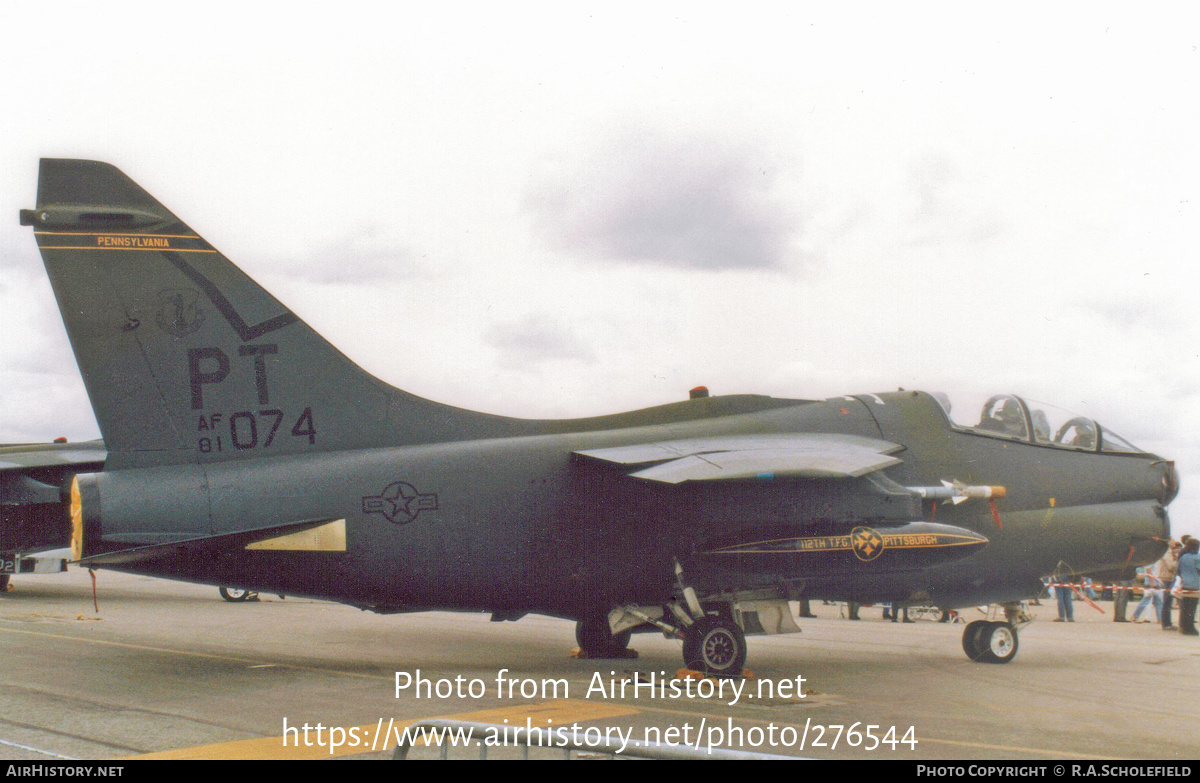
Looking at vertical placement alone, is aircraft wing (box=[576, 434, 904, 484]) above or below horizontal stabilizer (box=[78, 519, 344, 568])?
above

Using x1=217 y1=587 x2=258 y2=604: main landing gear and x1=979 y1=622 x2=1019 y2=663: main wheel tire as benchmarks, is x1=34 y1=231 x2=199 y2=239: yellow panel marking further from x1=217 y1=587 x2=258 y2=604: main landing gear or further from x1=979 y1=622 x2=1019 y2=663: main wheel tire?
x1=217 y1=587 x2=258 y2=604: main landing gear

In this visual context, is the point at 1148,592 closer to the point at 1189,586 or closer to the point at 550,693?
the point at 1189,586

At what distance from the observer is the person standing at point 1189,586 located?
18.4 metres

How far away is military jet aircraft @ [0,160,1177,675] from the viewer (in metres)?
9.64

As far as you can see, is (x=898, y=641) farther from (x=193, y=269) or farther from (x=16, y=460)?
(x=16, y=460)

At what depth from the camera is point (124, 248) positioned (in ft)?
32.1

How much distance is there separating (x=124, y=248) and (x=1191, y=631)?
64.2 ft

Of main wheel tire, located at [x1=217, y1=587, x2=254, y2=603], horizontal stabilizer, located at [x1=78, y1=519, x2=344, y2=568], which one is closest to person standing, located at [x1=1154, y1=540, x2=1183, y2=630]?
horizontal stabilizer, located at [x1=78, y1=519, x2=344, y2=568]

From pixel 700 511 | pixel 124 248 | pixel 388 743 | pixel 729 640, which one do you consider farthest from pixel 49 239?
pixel 729 640

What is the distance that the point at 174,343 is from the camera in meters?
9.93

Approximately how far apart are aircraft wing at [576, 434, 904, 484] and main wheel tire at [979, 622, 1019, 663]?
130 inches

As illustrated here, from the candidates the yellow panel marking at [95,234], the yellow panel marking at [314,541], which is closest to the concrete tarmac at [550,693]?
the yellow panel marking at [314,541]

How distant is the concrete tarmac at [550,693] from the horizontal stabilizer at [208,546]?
1207mm

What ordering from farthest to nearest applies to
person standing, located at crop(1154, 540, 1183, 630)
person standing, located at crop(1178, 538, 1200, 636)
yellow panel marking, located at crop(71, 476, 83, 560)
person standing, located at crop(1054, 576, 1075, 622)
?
person standing, located at crop(1054, 576, 1075, 622)
person standing, located at crop(1154, 540, 1183, 630)
person standing, located at crop(1178, 538, 1200, 636)
yellow panel marking, located at crop(71, 476, 83, 560)
